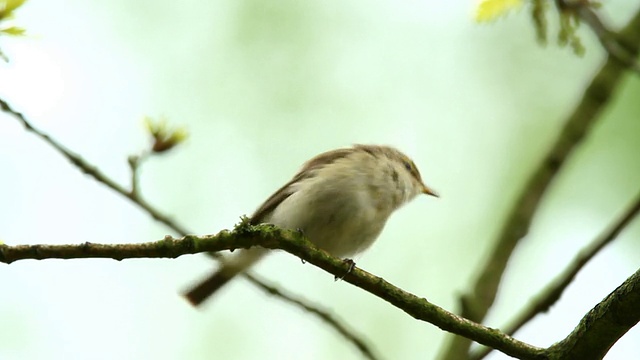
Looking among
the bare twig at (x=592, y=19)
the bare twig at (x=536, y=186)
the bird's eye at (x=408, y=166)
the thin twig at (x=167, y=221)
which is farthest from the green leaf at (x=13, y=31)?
the bird's eye at (x=408, y=166)

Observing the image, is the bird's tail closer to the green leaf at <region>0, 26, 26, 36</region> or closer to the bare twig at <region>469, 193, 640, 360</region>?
the bare twig at <region>469, 193, 640, 360</region>

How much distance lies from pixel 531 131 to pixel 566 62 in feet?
4.86

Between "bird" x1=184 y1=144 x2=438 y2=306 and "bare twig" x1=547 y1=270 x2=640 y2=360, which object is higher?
"bare twig" x1=547 y1=270 x2=640 y2=360

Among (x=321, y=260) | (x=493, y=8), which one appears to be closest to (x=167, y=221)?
(x=321, y=260)

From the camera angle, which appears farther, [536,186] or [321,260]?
[536,186]

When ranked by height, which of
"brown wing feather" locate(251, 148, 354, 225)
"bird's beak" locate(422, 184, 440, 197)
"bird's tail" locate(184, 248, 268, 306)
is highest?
"brown wing feather" locate(251, 148, 354, 225)

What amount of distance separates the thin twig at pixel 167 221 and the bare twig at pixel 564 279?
2.54 ft

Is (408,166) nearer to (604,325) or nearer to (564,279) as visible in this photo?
(564,279)

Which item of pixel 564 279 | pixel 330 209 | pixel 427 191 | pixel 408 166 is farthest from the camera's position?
pixel 427 191

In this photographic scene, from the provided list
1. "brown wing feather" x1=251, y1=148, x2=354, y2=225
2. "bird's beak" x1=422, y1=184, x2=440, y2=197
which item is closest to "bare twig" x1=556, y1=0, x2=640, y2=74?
"brown wing feather" x1=251, y1=148, x2=354, y2=225

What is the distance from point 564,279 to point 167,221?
2.17 meters

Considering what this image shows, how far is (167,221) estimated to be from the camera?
444 centimetres

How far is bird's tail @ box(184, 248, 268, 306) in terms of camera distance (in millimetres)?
5469

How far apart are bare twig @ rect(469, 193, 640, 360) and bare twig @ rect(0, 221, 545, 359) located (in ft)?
3.90
